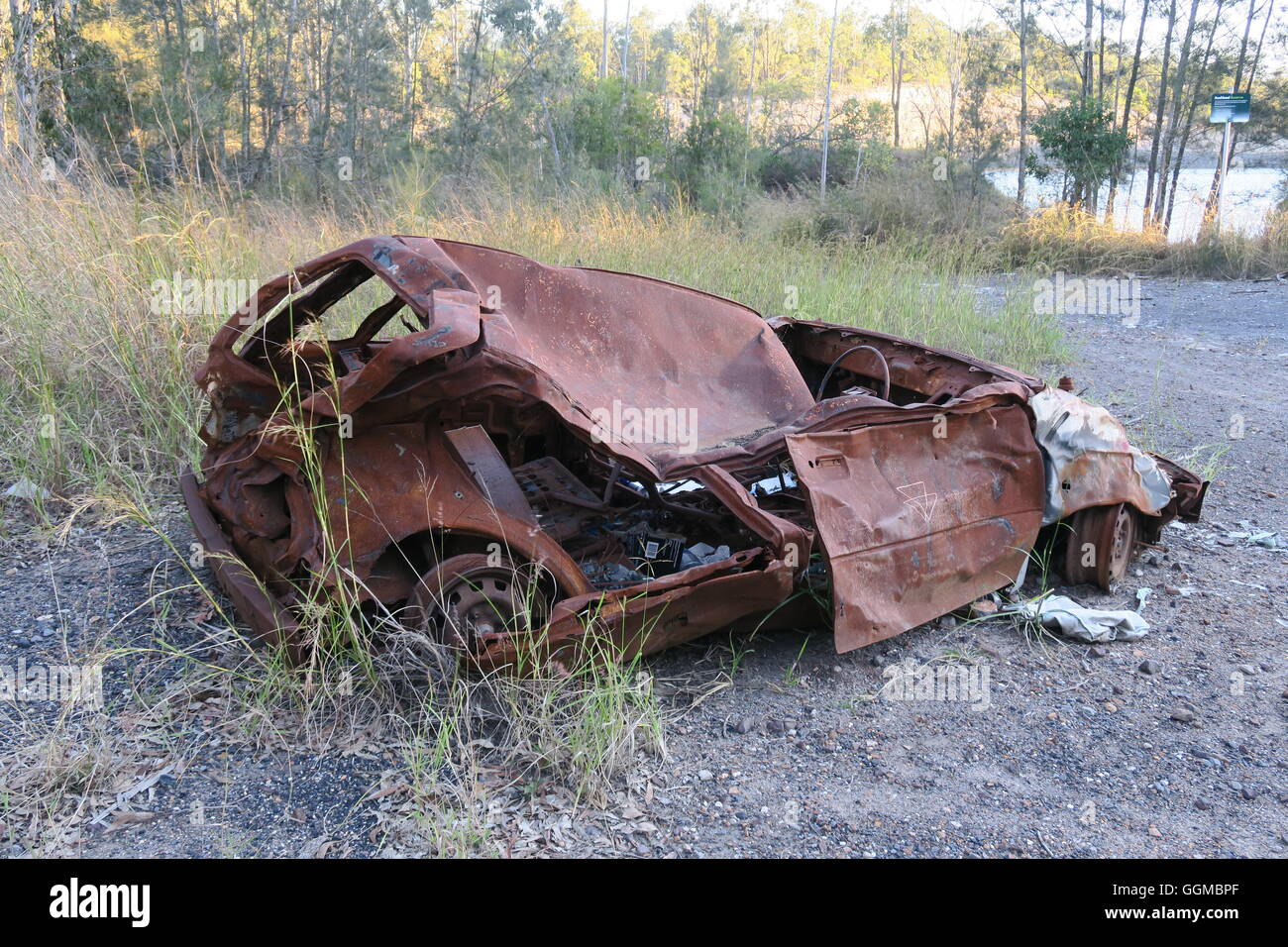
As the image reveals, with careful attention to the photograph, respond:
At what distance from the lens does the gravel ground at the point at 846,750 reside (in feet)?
8.15

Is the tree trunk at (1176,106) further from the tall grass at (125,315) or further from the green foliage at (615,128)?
the tall grass at (125,315)

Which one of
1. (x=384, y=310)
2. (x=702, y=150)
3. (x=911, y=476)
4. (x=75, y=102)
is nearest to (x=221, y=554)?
(x=384, y=310)

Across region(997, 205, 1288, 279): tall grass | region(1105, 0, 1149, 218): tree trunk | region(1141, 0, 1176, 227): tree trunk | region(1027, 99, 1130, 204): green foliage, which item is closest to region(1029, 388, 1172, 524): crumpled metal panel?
region(997, 205, 1288, 279): tall grass

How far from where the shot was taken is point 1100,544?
3.92m

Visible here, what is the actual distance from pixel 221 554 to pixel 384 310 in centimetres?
127

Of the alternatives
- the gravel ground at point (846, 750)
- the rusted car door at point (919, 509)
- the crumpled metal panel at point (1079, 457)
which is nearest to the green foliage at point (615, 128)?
the crumpled metal panel at point (1079, 457)

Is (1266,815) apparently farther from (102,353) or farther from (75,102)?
(75,102)

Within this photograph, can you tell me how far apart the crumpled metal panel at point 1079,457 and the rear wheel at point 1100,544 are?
9 centimetres

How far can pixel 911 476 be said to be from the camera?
3.35m

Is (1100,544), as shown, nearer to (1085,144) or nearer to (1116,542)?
(1116,542)

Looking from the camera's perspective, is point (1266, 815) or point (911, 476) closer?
point (1266, 815)

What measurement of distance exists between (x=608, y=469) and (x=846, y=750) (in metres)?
1.59

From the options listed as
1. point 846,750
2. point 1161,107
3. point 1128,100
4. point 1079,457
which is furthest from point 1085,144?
point 846,750

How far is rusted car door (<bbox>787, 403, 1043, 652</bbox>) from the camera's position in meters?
3.09
